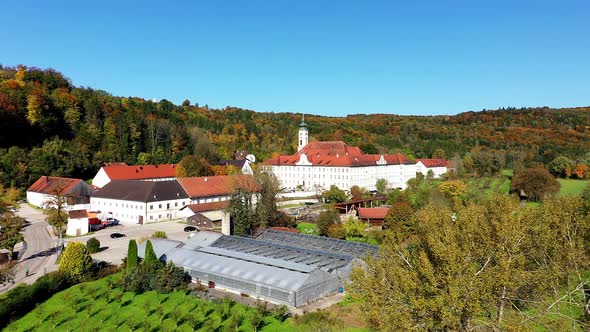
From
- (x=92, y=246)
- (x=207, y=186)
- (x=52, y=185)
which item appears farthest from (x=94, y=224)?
A: (x=52, y=185)

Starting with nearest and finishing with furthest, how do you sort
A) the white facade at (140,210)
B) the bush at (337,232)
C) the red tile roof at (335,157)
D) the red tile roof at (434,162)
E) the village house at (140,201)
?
the bush at (337,232), the white facade at (140,210), the village house at (140,201), the red tile roof at (335,157), the red tile roof at (434,162)

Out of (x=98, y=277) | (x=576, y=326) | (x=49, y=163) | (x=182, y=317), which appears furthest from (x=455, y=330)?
(x=49, y=163)

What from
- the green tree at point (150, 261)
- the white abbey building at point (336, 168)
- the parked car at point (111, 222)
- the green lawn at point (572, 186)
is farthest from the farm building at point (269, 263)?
the green lawn at point (572, 186)

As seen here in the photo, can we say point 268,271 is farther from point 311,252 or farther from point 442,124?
point 442,124

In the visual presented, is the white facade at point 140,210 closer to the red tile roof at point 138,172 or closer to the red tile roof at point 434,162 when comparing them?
the red tile roof at point 138,172

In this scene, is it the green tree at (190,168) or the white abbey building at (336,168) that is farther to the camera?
the white abbey building at (336,168)

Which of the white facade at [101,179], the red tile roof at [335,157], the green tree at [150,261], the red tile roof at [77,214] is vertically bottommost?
the green tree at [150,261]

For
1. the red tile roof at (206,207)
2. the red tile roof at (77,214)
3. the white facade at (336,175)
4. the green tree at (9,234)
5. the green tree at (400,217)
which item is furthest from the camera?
the white facade at (336,175)

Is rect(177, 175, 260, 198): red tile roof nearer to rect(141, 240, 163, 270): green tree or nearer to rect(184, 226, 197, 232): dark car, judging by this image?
rect(184, 226, 197, 232): dark car
